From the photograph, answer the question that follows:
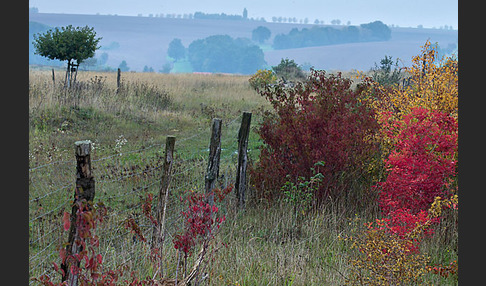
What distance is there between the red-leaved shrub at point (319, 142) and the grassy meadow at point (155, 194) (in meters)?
0.38

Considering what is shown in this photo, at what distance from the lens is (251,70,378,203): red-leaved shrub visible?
7363mm

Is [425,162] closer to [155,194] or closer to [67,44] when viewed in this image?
[155,194]

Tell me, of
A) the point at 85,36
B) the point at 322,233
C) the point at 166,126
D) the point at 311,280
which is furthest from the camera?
the point at 85,36

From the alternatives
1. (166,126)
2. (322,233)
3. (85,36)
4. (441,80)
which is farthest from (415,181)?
(85,36)

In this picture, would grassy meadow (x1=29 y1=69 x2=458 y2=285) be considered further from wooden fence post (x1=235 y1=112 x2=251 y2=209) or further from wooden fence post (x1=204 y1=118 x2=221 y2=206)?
wooden fence post (x1=204 y1=118 x2=221 y2=206)

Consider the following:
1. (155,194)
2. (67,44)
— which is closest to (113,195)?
(155,194)

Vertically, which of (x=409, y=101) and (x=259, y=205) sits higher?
(x=409, y=101)

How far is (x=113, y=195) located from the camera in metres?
8.55

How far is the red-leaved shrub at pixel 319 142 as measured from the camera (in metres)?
7.36

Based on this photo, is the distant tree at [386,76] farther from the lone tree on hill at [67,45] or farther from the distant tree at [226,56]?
the distant tree at [226,56]

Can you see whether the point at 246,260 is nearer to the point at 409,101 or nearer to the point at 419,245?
the point at 419,245

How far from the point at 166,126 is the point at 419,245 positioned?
36.6 feet

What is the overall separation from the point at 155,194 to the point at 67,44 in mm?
11013

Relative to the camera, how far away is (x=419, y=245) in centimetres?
629
